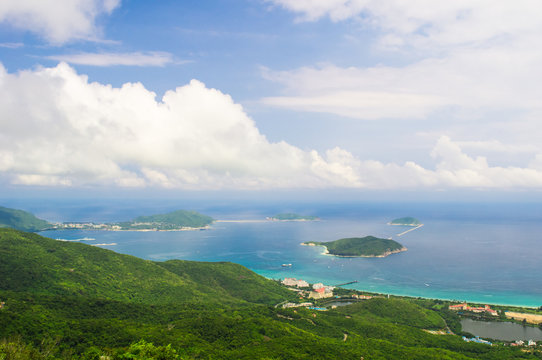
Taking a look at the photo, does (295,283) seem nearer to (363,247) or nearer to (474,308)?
(474,308)

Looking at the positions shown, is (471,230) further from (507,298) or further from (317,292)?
(317,292)

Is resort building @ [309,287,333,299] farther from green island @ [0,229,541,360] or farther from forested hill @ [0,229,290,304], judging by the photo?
forested hill @ [0,229,290,304]

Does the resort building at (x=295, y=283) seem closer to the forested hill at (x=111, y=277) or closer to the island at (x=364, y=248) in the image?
the forested hill at (x=111, y=277)

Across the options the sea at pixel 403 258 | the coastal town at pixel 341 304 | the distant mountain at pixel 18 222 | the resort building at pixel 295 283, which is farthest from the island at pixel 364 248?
the distant mountain at pixel 18 222

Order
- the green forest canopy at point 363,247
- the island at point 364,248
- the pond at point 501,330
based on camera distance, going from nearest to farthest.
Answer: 1. the pond at point 501,330
2. the island at point 364,248
3. the green forest canopy at point 363,247

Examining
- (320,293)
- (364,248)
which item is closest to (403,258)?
(364,248)
